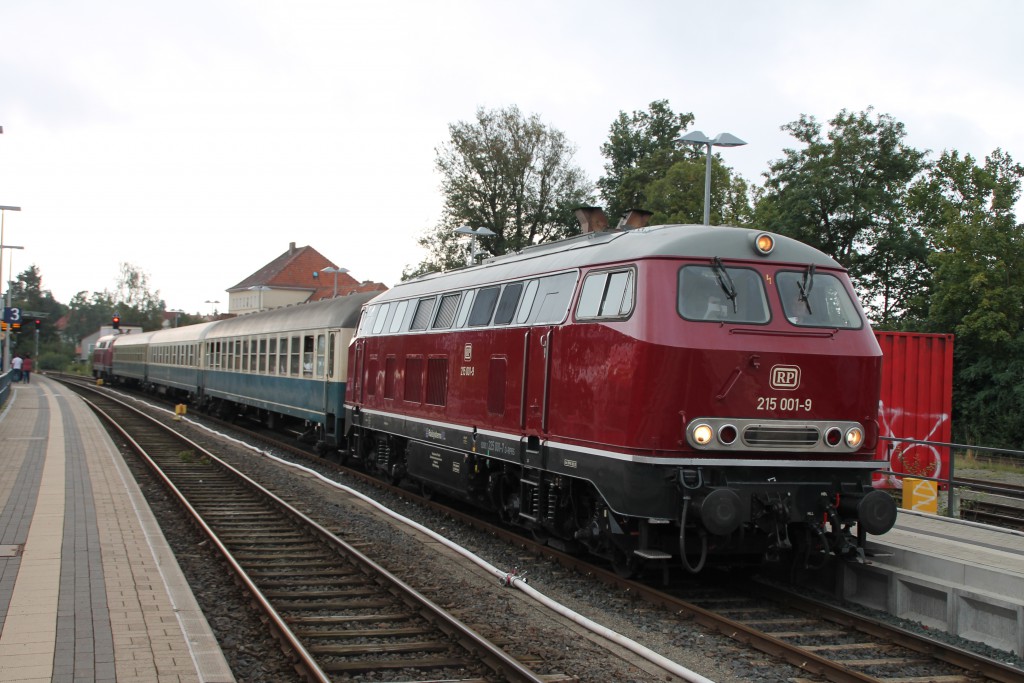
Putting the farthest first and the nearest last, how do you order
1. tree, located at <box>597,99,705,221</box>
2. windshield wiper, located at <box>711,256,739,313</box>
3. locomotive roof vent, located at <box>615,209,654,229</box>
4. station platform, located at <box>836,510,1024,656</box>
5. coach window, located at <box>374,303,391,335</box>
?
tree, located at <box>597,99,705,221</box> < coach window, located at <box>374,303,391,335</box> < locomotive roof vent, located at <box>615,209,654,229</box> < windshield wiper, located at <box>711,256,739,313</box> < station platform, located at <box>836,510,1024,656</box>

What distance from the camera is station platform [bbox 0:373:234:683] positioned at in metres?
6.28

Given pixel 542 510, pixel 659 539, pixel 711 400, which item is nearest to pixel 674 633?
pixel 659 539

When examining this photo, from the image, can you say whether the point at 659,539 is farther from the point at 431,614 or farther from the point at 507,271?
the point at 507,271

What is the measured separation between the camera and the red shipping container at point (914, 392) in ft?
50.2

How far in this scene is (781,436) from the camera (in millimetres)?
8477

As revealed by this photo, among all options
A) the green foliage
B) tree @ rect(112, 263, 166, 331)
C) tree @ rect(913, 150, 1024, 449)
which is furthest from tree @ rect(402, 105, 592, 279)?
tree @ rect(112, 263, 166, 331)

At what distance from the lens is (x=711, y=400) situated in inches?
328

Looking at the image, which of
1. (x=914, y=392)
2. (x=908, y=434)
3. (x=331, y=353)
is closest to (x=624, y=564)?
(x=908, y=434)

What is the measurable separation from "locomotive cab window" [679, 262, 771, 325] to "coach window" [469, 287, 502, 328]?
352 cm

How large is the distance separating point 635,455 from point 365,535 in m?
4.88

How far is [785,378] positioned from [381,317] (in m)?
9.45

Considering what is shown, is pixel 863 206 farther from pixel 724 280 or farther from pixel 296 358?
pixel 724 280

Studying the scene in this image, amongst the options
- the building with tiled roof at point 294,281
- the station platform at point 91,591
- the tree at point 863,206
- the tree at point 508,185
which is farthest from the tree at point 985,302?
the building with tiled roof at point 294,281

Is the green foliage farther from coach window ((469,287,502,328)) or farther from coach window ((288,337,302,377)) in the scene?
coach window ((469,287,502,328))
